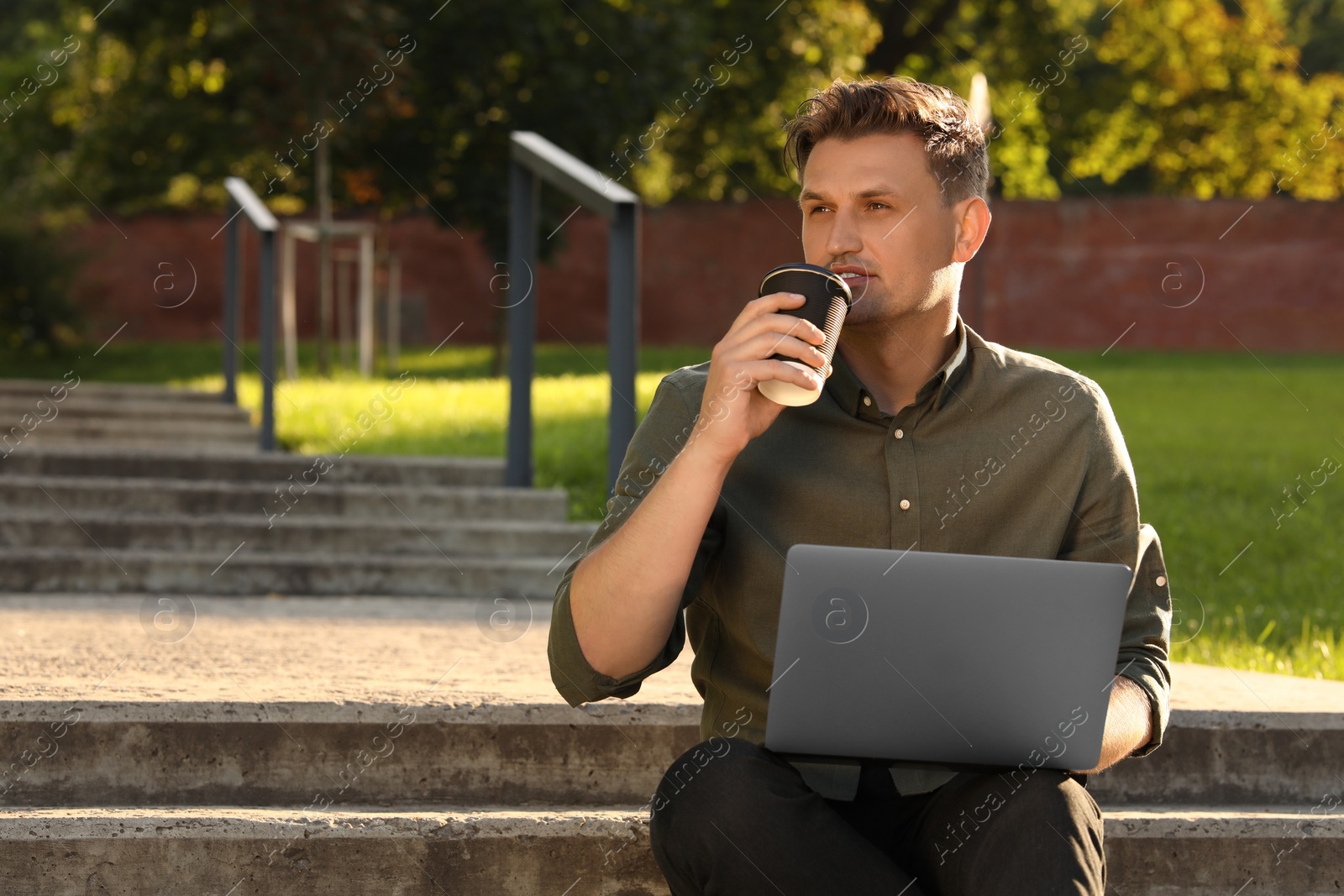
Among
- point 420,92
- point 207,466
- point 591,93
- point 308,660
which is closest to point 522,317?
point 207,466

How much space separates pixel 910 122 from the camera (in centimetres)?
210

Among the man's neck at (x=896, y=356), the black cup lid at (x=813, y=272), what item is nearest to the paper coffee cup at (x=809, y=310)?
the black cup lid at (x=813, y=272)

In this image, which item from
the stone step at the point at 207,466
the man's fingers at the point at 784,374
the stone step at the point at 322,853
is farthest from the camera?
the stone step at the point at 207,466

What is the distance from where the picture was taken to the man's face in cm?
207

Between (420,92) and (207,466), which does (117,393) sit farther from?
(420,92)

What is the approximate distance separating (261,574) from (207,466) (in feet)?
3.06

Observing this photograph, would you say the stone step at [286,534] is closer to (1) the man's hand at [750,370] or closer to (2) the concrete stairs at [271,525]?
(2) the concrete stairs at [271,525]

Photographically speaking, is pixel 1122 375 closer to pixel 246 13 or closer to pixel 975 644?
pixel 246 13

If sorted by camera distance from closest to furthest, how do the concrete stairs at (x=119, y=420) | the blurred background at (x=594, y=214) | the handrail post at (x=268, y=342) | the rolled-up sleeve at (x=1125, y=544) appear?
the rolled-up sleeve at (x=1125, y=544), the handrail post at (x=268, y=342), the concrete stairs at (x=119, y=420), the blurred background at (x=594, y=214)

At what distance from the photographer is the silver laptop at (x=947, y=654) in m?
1.78

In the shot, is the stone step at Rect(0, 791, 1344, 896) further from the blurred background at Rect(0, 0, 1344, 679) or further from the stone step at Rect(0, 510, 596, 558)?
the blurred background at Rect(0, 0, 1344, 679)

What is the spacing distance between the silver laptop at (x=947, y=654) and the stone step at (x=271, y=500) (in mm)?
3407

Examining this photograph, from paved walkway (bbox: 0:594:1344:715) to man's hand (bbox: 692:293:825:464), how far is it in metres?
0.99

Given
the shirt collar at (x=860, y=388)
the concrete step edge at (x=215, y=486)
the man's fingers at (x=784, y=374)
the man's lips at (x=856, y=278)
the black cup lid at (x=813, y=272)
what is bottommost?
the concrete step edge at (x=215, y=486)
